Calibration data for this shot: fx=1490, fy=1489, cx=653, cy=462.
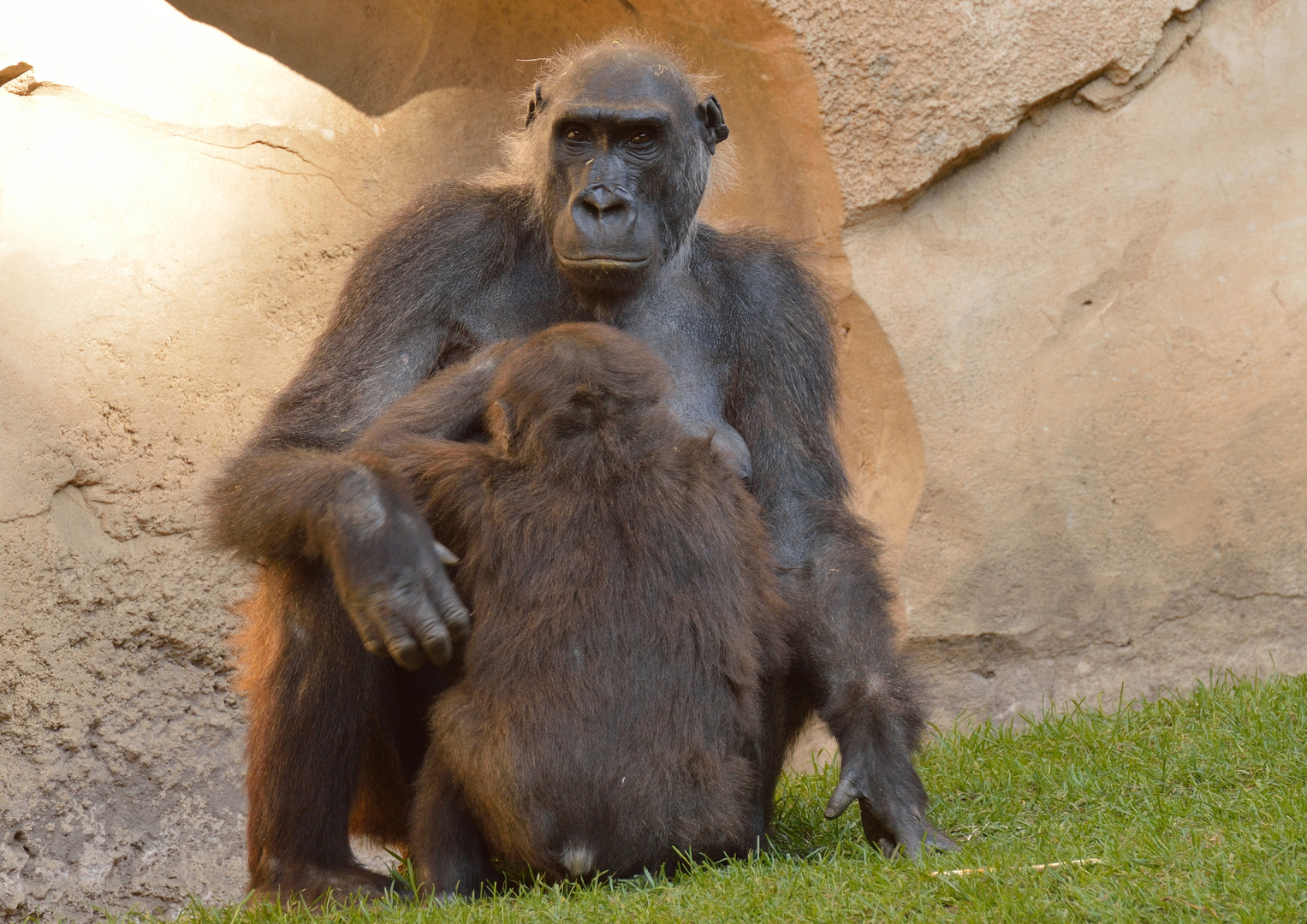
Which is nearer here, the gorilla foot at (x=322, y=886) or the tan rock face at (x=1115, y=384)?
the gorilla foot at (x=322, y=886)

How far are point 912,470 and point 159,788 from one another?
2.93 meters

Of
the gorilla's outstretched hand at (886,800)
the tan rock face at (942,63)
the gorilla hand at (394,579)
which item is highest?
the tan rock face at (942,63)

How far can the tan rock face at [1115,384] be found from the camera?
5434 millimetres

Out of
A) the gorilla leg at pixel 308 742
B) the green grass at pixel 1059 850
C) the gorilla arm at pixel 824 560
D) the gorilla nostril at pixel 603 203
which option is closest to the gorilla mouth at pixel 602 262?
the gorilla nostril at pixel 603 203

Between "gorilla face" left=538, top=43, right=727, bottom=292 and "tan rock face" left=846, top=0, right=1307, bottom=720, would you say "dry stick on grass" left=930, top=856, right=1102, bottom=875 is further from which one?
"tan rock face" left=846, top=0, right=1307, bottom=720

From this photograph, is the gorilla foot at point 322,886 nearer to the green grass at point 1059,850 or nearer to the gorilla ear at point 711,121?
the green grass at point 1059,850

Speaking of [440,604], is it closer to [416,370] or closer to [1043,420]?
[416,370]

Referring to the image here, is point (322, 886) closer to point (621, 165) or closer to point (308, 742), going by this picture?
point (308, 742)

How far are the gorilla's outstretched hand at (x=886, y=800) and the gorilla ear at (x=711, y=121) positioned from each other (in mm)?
1807

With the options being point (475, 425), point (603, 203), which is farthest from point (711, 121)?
point (475, 425)

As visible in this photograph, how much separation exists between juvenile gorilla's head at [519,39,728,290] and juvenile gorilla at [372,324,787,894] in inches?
17.8

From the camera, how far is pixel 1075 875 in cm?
296

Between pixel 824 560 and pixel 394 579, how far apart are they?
1.25m

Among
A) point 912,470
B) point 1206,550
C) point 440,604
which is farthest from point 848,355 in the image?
point 440,604
